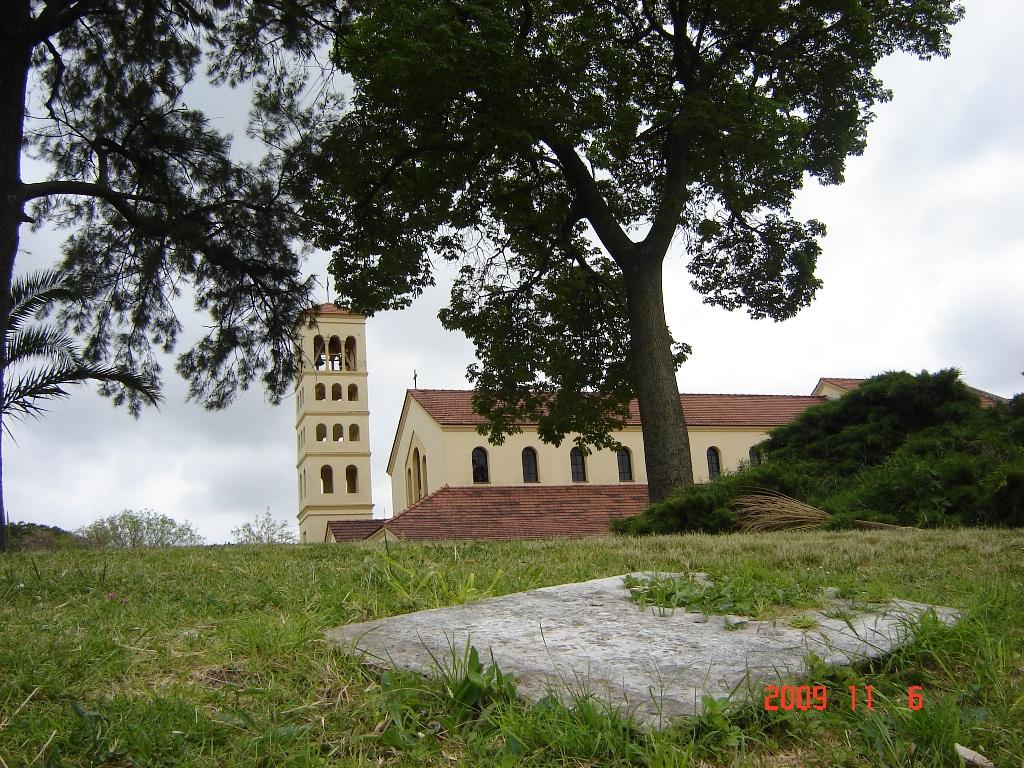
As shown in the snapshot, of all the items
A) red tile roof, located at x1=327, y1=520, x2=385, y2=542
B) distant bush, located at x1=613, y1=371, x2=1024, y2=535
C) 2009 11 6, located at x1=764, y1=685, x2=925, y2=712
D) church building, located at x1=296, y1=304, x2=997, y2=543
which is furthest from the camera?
red tile roof, located at x1=327, y1=520, x2=385, y2=542

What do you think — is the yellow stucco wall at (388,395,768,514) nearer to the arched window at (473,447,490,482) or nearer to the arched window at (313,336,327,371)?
the arched window at (473,447,490,482)

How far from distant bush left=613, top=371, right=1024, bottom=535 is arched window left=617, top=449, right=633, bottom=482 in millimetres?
27282

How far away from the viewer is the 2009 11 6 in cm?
357

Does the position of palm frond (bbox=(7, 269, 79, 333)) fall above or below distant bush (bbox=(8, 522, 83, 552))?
above

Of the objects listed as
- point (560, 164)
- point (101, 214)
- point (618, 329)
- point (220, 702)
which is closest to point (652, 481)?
point (618, 329)

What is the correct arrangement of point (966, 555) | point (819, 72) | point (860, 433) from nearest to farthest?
point (966, 555) → point (860, 433) → point (819, 72)

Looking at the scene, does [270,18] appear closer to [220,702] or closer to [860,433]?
[860,433]

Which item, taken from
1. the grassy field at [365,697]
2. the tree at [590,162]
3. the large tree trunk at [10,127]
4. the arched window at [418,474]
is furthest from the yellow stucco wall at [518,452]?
the grassy field at [365,697]

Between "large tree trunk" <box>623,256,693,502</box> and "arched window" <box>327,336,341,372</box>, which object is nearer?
"large tree trunk" <box>623,256,693,502</box>

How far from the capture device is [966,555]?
7508mm

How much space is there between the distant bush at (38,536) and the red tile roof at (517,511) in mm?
10422

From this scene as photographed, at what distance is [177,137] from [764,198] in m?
13.2

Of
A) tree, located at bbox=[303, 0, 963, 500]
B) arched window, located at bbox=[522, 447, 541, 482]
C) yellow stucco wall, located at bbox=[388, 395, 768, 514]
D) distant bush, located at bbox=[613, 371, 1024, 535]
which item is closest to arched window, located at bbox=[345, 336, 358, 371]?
yellow stucco wall, located at bbox=[388, 395, 768, 514]

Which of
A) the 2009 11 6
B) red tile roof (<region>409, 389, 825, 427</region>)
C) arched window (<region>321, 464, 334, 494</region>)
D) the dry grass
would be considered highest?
red tile roof (<region>409, 389, 825, 427</region>)
